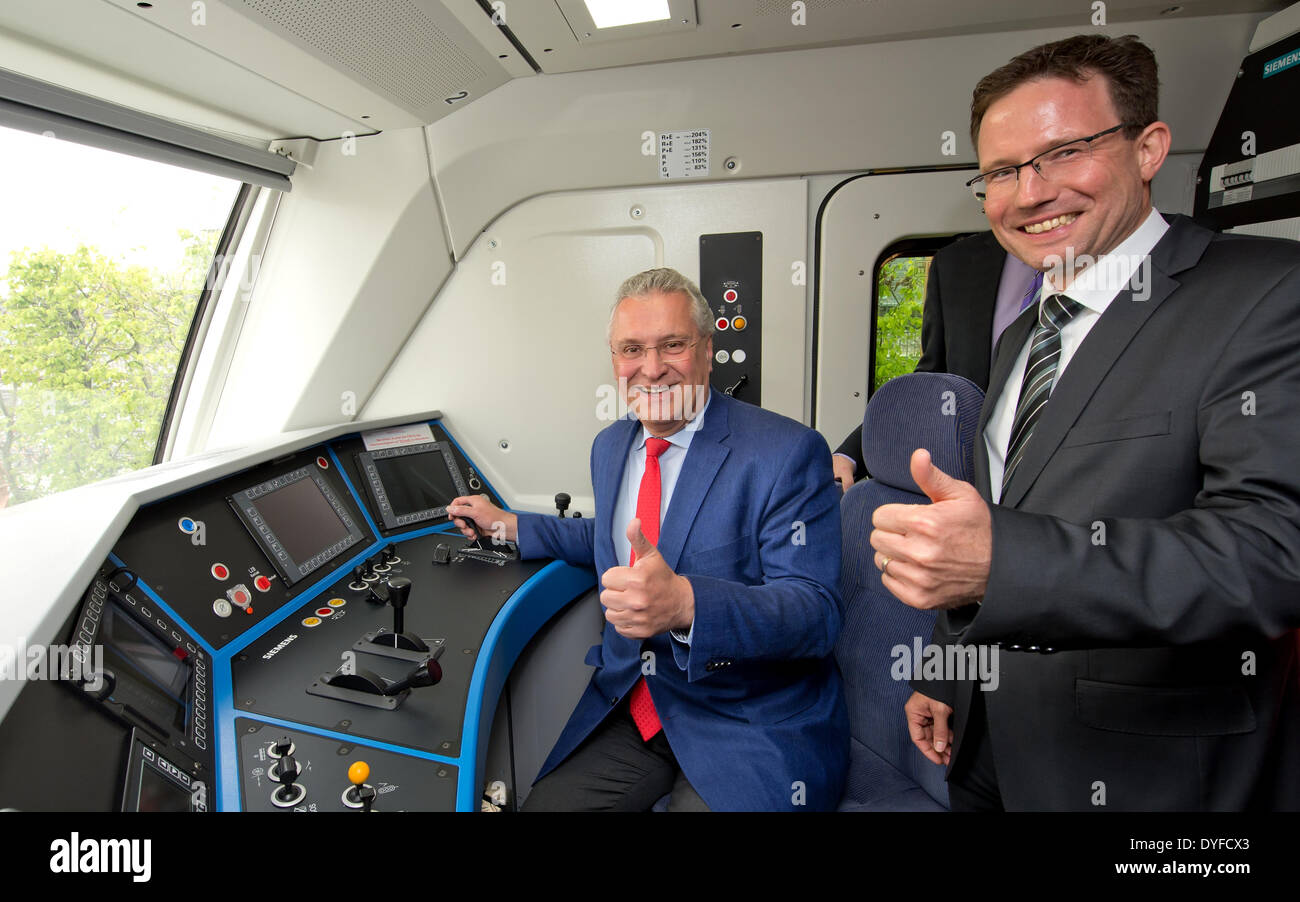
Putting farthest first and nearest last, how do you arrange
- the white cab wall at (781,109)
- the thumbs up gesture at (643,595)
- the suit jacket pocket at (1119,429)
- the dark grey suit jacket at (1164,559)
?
the white cab wall at (781,109)
the thumbs up gesture at (643,595)
the suit jacket pocket at (1119,429)
the dark grey suit jacket at (1164,559)

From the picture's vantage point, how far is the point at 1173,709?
0.93m

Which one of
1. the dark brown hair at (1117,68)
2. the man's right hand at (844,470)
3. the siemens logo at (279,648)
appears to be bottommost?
the siemens logo at (279,648)

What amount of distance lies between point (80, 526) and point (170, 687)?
366mm

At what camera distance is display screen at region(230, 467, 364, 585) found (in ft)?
5.62

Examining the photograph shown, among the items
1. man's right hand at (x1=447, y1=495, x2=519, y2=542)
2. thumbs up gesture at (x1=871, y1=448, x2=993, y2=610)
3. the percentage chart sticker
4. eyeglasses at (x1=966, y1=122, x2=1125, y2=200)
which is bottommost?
man's right hand at (x1=447, y1=495, x2=519, y2=542)

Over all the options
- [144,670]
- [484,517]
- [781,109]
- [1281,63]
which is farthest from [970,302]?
[144,670]

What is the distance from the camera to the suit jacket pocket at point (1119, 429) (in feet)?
2.92

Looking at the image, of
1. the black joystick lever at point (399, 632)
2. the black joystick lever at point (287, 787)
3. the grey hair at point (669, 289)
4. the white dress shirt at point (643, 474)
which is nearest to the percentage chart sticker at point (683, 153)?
the grey hair at point (669, 289)

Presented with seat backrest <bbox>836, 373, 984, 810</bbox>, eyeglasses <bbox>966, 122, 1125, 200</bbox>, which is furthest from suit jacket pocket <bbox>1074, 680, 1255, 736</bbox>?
A: eyeglasses <bbox>966, 122, 1125, 200</bbox>

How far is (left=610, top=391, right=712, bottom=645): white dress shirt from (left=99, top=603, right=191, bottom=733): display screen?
98cm

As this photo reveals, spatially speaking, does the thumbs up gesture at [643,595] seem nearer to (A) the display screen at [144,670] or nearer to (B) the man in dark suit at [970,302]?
(A) the display screen at [144,670]

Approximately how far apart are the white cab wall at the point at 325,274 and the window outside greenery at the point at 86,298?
259 millimetres

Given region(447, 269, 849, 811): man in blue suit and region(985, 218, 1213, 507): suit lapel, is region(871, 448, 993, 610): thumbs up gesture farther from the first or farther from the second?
region(447, 269, 849, 811): man in blue suit

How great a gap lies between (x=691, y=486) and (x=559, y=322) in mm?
1364
